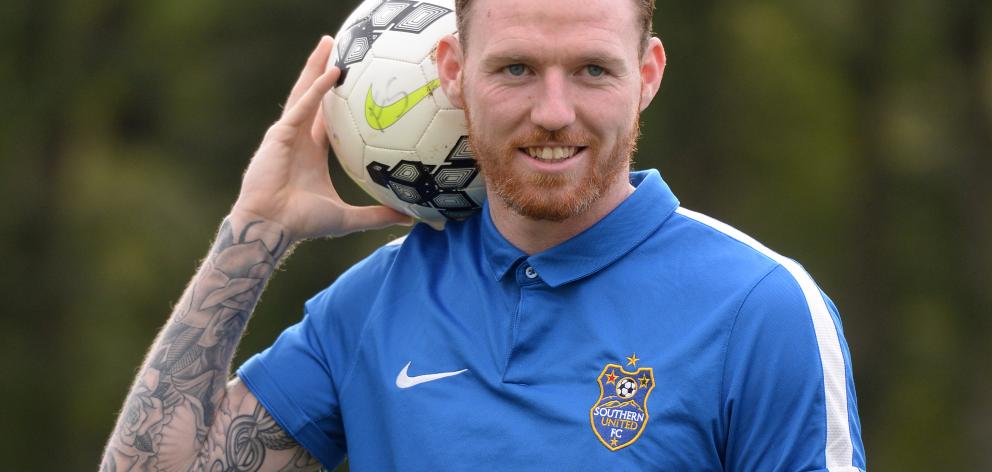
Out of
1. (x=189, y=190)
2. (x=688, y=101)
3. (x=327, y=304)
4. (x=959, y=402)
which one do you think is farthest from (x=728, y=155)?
(x=327, y=304)

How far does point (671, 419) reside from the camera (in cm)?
333

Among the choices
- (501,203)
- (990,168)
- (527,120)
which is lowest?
(990,168)

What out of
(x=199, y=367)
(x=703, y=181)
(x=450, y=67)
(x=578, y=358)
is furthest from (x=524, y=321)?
(x=703, y=181)

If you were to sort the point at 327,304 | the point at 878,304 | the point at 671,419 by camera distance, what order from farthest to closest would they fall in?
the point at 878,304, the point at 327,304, the point at 671,419

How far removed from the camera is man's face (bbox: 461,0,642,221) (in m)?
3.46

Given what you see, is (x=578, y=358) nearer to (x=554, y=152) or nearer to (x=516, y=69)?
(x=554, y=152)

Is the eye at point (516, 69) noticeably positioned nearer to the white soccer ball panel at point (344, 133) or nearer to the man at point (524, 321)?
the man at point (524, 321)

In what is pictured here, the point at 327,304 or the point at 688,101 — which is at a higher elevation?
the point at 327,304

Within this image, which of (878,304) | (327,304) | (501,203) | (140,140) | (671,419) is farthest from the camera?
(140,140)

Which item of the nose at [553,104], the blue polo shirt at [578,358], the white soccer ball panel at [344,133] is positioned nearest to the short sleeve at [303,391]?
the blue polo shirt at [578,358]

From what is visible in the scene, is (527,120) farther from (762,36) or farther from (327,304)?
(762,36)

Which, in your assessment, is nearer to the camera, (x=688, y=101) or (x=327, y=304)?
(x=327, y=304)

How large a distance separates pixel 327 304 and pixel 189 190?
1084cm

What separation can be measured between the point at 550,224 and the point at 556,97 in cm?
38
